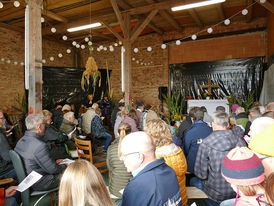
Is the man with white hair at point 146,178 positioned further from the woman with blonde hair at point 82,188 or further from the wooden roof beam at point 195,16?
the wooden roof beam at point 195,16

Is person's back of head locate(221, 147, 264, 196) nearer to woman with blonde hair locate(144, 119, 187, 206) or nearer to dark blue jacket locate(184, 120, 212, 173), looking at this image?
woman with blonde hair locate(144, 119, 187, 206)

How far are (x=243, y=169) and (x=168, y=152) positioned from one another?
0.98 m

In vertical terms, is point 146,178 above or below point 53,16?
below

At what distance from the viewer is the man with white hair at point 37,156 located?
7.72 feet

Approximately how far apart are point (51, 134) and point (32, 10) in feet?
6.63

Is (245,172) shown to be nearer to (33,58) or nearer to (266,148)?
(266,148)

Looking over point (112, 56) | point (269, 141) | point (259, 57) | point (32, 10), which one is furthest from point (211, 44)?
point (269, 141)

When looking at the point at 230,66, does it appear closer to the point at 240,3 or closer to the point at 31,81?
the point at 240,3

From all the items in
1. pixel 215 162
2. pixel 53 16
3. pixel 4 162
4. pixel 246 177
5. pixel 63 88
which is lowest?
pixel 4 162

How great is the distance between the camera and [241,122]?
3.93 metres

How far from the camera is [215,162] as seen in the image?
210 centimetres

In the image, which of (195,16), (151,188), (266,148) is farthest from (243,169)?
(195,16)

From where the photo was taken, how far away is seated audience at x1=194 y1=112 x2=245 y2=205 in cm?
209

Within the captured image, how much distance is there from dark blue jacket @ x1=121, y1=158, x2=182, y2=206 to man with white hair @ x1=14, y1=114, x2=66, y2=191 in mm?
1436
